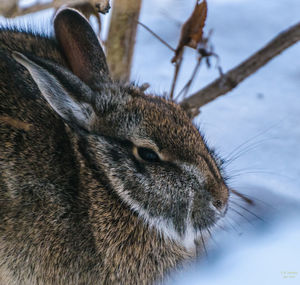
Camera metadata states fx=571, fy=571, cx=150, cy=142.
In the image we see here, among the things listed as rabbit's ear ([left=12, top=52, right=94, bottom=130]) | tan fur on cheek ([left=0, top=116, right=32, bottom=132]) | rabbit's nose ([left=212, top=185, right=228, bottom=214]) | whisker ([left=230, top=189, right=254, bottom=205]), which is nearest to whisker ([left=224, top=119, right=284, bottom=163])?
whisker ([left=230, top=189, right=254, bottom=205])

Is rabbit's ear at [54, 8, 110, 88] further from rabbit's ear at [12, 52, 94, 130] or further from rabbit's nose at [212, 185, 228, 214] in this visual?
rabbit's nose at [212, 185, 228, 214]

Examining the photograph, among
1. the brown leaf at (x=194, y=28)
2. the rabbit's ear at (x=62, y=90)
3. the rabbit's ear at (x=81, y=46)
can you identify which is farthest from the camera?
the brown leaf at (x=194, y=28)

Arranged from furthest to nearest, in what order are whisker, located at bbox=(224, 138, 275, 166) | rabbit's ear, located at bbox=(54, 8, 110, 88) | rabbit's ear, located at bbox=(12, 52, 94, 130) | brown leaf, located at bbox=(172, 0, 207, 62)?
whisker, located at bbox=(224, 138, 275, 166), brown leaf, located at bbox=(172, 0, 207, 62), rabbit's ear, located at bbox=(54, 8, 110, 88), rabbit's ear, located at bbox=(12, 52, 94, 130)

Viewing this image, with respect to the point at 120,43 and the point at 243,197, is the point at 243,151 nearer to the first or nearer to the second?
the point at 243,197

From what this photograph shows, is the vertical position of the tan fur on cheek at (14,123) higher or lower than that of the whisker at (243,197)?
higher

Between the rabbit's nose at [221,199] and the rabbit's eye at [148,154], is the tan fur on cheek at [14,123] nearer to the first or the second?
the rabbit's eye at [148,154]

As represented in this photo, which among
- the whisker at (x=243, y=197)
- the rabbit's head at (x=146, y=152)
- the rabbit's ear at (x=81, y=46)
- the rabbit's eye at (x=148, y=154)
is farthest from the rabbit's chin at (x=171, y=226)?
the rabbit's ear at (x=81, y=46)

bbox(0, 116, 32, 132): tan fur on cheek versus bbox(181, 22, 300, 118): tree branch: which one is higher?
bbox(181, 22, 300, 118): tree branch

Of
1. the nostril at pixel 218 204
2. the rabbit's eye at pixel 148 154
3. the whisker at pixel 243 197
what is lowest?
the nostril at pixel 218 204
